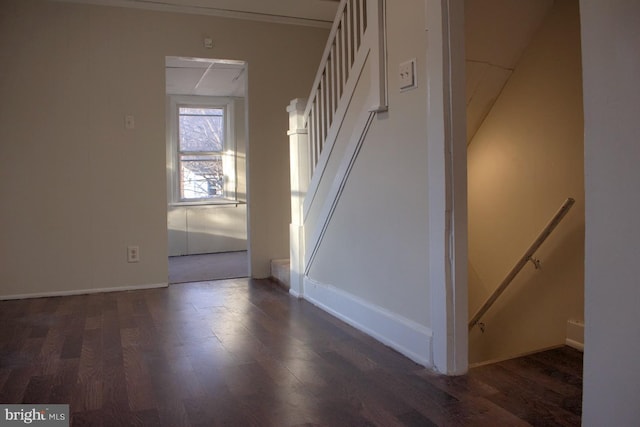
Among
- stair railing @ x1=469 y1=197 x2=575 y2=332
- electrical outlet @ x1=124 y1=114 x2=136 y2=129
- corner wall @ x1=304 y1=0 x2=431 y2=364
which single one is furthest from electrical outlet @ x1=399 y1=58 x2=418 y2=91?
electrical outlet @ x1=124 y1=114 x2=136 y2=129

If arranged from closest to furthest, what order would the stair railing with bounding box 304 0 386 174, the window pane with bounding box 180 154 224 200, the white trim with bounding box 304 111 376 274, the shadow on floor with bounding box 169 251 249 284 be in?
1. the stair railing with bounding box 304 0 386 174
2. the white trim with bounding box 304 111 376 274
3. the shadow on floor with bounding box 169 251 249 284
4. the window pane with bounding box 180 154 224 200

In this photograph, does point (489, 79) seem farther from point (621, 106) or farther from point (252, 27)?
point (252, 27)

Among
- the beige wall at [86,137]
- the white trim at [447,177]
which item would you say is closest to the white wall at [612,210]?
the white trim at [447,177]

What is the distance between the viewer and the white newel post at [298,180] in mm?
3988

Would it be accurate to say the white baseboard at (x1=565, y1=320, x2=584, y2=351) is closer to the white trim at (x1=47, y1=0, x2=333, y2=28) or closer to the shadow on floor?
the shadow on floor

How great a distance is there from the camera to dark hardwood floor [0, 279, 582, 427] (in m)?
2.03

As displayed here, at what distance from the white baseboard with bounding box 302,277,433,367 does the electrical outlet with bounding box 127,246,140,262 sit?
1518mm

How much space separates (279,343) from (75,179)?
2311 mm

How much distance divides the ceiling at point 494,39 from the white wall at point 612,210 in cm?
127

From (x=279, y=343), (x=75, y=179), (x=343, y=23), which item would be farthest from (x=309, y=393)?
(x=75, y=179)

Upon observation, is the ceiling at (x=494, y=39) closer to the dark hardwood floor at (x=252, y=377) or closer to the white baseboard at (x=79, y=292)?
the dark hardwood floor at (x=252, y=377)

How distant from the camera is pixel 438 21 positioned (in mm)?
2299

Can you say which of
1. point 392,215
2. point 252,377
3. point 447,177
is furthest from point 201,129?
point 447,177
